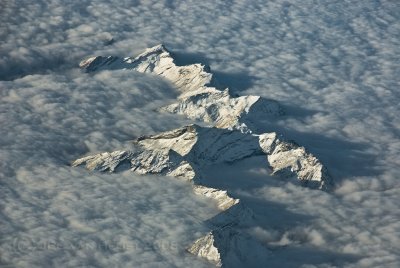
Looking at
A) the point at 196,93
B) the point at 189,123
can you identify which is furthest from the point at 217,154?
the point at 196,93

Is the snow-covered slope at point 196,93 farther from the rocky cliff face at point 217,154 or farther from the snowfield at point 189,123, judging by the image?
the snowfield at point 189,123

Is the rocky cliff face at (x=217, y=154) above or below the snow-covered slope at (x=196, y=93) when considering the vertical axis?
above

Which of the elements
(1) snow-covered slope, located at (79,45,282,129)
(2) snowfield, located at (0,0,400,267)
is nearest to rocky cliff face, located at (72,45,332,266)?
(1) snow-covered slope, located at (79,45,282,129)

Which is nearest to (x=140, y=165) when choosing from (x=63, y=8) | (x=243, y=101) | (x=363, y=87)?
(x=243, y=101)

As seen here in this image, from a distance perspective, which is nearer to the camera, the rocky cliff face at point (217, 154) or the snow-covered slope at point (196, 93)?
the rocky cliff face at point (217, 154)

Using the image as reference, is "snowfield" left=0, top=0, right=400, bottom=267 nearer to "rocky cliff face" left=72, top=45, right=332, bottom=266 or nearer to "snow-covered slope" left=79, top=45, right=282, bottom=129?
"rocky cliff face" left=72, top=45, right=332, bottom=266

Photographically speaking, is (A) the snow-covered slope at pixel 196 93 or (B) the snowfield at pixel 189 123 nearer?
(B) the snowfield at pixel 189 123

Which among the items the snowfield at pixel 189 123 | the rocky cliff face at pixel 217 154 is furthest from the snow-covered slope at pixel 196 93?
the snowfield at pixel 189 123
